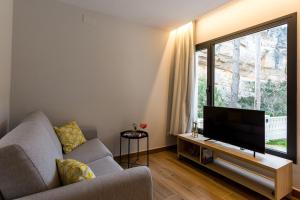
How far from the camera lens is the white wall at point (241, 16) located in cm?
209

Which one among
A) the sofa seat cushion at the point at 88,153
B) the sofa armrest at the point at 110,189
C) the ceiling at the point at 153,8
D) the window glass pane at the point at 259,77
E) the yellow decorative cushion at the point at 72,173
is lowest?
the sofa seat cushion at the point at 88,153

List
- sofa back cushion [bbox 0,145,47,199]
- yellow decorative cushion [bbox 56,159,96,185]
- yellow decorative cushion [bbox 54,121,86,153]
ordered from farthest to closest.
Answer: yellow decorative cushion [bbox 54,121,86,153] < yellow decorative cushion [bbox 56,159,96,185] < sofa back cushion [bbox 0,145,47,199]

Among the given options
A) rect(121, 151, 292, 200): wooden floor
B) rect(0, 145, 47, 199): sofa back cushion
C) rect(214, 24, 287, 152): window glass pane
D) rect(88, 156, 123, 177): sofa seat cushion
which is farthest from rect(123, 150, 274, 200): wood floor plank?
rect(0, 145, 47, 199): sofa back cushion

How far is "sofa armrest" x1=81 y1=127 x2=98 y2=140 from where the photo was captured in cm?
262

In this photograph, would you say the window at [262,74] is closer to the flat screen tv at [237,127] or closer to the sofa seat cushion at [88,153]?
the flat screen tv at [237,127]

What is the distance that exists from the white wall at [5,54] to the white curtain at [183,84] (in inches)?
101

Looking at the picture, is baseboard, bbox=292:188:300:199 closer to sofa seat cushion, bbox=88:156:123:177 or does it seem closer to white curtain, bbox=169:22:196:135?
white curtain, bbox=169:22:196:135

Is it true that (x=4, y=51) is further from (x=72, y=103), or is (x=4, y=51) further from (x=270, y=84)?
(x=270, y=84)

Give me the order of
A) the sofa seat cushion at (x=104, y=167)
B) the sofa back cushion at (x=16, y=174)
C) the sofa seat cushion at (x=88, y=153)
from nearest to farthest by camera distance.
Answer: the sofa back cushion at (x=16, y=174) → the sofa seat cushion at (x=104, y=167) → the sofa seat cushion at (x=88, y=153)

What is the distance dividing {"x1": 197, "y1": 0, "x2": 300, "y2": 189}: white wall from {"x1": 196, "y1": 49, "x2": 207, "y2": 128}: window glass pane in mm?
283

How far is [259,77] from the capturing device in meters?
2.50

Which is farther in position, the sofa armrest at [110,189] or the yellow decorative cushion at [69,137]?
the yellow decorative cushion at [69,137]

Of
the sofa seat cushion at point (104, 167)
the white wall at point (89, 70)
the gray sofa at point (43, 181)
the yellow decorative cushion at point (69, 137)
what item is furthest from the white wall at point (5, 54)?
the sofa seat cushion at point (104, 167)

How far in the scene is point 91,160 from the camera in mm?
1911
